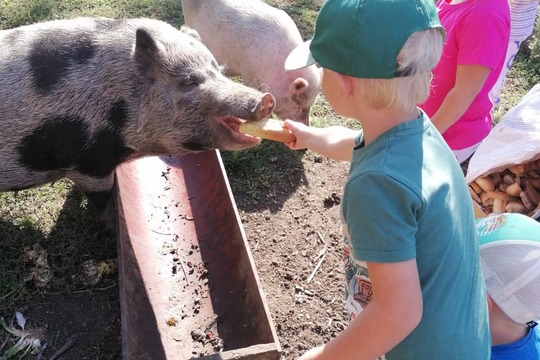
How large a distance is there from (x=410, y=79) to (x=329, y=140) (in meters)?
0.79

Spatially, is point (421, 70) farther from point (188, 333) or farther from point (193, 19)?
point (193, 19)

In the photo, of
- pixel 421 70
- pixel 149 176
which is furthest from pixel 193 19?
pixel 421 70

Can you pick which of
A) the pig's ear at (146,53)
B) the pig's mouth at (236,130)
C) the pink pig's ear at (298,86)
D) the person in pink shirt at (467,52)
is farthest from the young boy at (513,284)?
the pink pig's ear at (298,86)

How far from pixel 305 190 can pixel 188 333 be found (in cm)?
171

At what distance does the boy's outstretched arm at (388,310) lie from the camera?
1496 millimetres

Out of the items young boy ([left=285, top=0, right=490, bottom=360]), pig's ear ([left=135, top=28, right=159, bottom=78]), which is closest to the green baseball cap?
young boy ([left=285, top=0, right=490, bottom=360])

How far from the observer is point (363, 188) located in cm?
150

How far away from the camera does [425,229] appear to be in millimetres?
1579

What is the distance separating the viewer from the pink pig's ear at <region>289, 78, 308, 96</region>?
4.73 m

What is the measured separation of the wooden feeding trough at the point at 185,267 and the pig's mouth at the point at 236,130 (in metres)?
0.40

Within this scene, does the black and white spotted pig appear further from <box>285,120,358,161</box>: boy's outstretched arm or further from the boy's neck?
the boy's neck

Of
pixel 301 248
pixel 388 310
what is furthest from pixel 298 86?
pixel 388 310

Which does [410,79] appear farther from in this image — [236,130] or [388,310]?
[236,130]

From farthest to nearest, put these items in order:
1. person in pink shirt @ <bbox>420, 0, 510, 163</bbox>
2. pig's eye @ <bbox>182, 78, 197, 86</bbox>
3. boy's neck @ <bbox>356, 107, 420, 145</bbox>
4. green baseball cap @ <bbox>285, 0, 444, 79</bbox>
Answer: pig's eye @ <bbox>182, 78, 197, 86</bbox> → person in pink shirt @ <bbox>420, 0, 510, 163</bbox> → boy's neck @ <bbox>356, 107, 420, 145</bbox> → green baseball cap @ <bbox>285, 0, 444, 79</bbox>
